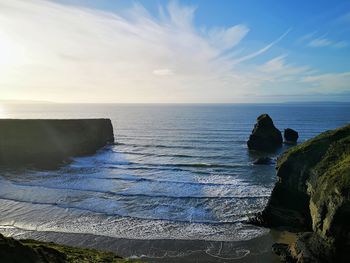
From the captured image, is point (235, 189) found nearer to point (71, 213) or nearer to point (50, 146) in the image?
point (71, 213)

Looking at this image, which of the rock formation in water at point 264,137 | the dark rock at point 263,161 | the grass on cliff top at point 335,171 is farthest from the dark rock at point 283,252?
the rock formation in water at point 264,137

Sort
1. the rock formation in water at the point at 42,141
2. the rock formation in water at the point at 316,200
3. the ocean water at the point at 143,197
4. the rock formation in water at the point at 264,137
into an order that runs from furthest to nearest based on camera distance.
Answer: the rock formation in water at the point at 264,137 → the rock formation in water at the point at 42,141 → the ocean water at the point at 143,197 → the rock formation in water at the point at 316,200

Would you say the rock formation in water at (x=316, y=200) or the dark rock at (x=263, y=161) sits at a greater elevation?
the rock formation in water at (x=316, y=200)

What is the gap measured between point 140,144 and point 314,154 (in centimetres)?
4140

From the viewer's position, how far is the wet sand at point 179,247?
54.5ft

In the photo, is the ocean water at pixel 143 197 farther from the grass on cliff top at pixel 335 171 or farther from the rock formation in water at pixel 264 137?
the grass on cliff top at pixel 335 171

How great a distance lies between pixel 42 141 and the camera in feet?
160

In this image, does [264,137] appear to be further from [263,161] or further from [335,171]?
[335,171]

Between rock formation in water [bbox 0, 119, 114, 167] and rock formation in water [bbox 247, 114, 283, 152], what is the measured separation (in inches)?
989

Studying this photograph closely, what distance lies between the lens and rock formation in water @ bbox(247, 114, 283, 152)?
51.0 metres

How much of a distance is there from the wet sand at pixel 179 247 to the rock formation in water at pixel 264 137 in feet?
106

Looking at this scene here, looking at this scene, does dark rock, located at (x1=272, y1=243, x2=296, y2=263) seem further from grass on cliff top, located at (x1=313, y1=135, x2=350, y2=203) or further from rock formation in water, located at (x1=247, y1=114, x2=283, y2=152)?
rock formation in water, located at (x1=247, y1=114, x2=283, y2=152)

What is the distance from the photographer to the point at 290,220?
19938 millimetres

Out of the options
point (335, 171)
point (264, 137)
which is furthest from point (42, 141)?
point (335, 171)
